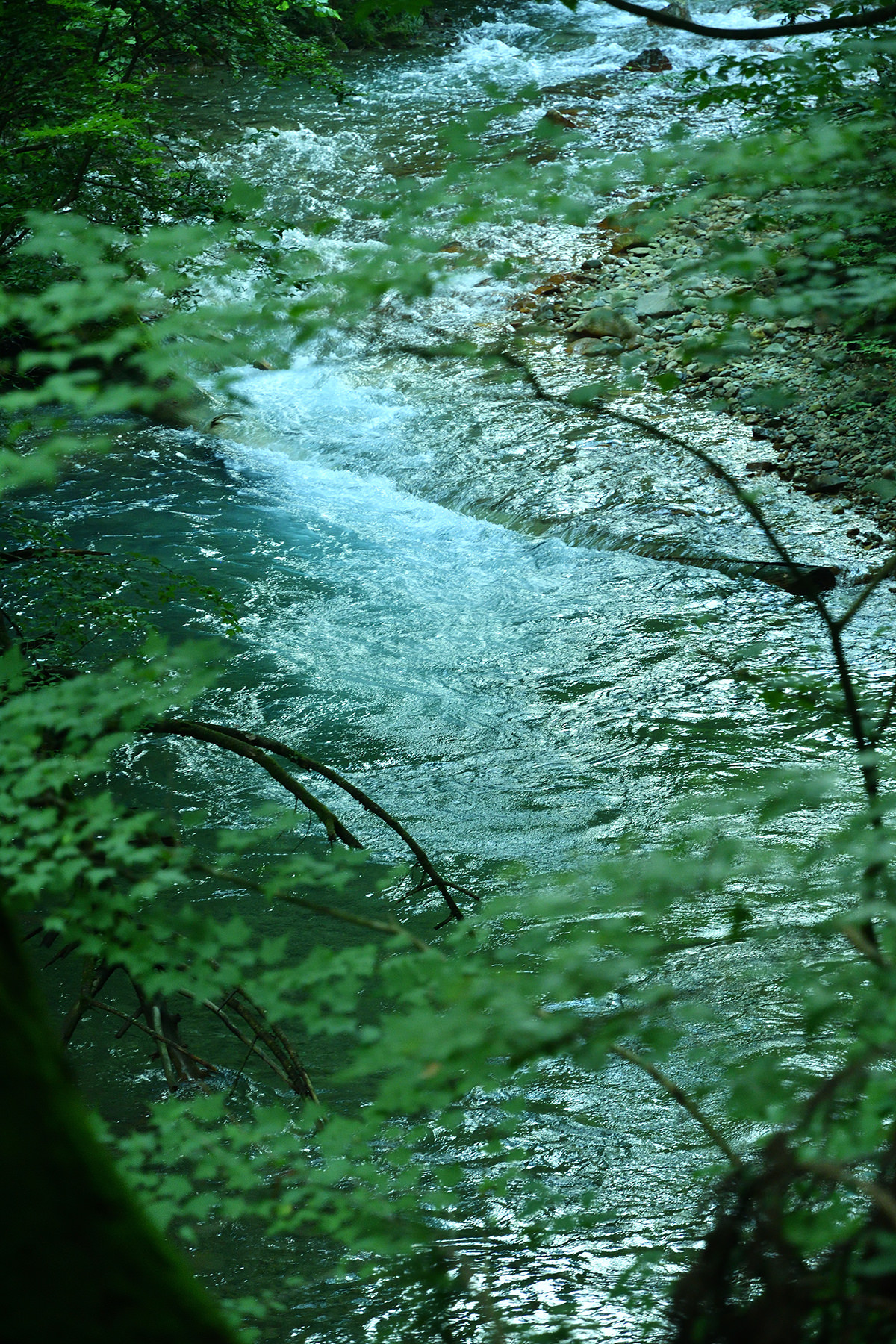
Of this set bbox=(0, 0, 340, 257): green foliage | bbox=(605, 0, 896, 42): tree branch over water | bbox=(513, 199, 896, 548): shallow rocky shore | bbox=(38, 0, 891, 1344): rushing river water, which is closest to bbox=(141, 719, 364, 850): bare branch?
bbox=(38, 0, 891, 1344): rushing river water

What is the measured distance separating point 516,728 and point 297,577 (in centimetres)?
267

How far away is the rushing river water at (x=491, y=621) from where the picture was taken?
356 cm

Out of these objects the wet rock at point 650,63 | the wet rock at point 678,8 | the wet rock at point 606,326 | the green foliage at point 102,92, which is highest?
the wet rock at point 678,8

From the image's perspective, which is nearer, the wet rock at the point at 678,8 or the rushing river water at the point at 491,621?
the rushing river water at the point at 491,621

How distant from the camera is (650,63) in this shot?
1666cm

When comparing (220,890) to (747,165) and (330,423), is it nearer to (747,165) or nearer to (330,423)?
(747,165)

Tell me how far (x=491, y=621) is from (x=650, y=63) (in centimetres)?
1317

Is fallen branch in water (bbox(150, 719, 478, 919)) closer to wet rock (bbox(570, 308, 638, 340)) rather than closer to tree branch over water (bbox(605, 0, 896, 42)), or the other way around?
tree branch over water (bbox(605, 0, 896, 42))

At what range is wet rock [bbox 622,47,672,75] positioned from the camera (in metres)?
16.6

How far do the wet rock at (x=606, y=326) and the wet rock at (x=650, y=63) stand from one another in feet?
26.9

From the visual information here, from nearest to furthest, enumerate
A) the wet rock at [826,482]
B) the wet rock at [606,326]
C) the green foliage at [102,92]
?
the green foliage at [102,92] < the wet rock at [826,482] < the wet rock at [606,326]

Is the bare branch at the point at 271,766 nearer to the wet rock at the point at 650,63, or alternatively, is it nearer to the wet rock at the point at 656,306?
the wet rock at the point at 656,306

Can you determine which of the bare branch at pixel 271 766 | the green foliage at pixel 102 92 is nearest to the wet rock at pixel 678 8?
the green foliage at pixel 102 92

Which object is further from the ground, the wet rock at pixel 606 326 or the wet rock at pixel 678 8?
the wet rock at pixel 678 8
